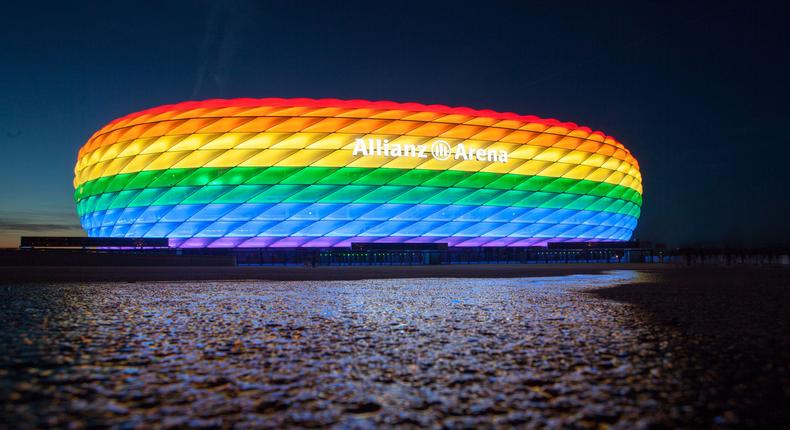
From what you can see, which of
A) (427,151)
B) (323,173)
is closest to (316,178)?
(323,173)

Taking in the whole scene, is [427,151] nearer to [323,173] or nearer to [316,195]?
[323,173]

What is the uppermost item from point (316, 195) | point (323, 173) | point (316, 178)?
point (323, 173)

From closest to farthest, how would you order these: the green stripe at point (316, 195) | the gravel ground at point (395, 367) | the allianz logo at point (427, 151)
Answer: the gravel ground at point (395, 367) → the green stripe at point (316, 195) → the allianz logo at point (427, 151)

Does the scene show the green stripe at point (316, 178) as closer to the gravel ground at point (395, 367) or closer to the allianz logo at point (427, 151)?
the allianz logo at point (427, 151)

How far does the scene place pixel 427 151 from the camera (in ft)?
107

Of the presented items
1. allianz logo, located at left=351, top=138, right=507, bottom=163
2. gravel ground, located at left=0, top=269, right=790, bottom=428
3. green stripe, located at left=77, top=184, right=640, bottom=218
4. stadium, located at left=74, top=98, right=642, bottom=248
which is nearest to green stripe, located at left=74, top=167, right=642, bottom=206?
stadium, located at left=74, top=98, right=642, bottom=248

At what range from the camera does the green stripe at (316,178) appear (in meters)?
31.2

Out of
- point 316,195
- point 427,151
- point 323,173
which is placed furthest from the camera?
point 427,151

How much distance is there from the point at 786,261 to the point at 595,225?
11.8m

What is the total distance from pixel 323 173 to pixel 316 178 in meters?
0.48

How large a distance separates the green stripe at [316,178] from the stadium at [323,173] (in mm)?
62

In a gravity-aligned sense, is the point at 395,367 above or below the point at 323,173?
below

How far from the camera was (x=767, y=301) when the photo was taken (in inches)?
264

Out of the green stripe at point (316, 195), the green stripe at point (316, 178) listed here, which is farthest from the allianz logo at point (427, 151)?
the green stripe at point (316, 195)
